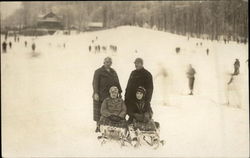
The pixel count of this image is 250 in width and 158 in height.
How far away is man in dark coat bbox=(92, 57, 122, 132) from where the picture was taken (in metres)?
2.56

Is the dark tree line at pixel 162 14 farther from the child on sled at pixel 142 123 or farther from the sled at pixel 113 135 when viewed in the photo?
the sled at pixel 113 135

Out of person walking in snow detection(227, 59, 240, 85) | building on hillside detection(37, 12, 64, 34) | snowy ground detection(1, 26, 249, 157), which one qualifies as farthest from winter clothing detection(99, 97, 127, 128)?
person walking in snow detection(227, 59, 240, 85)

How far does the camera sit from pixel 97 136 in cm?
258

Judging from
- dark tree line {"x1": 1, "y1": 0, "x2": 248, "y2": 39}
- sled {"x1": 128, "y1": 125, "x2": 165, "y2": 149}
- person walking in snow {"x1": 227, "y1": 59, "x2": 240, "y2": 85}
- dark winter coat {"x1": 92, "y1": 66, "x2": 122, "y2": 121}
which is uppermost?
dark tree line {"x1": 1, "y1": 0, "x2": 248, "y2": 39}

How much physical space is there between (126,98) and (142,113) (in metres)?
0.15

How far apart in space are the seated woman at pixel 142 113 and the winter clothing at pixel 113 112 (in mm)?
61

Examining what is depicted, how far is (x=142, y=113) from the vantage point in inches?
101

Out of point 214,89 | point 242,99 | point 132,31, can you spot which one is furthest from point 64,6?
point 242,99

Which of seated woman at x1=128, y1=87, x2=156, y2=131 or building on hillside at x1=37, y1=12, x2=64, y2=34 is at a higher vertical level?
building on hillside at x1=37, y1=12, x2=64, y2=34

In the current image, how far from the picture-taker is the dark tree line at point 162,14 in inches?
98.7

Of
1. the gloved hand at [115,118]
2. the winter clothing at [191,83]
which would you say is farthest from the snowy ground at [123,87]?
the gloved hand at [115,118]

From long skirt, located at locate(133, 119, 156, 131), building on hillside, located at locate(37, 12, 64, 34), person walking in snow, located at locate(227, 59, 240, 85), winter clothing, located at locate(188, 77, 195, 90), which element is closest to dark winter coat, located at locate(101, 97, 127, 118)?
long skirt, located at locate(133, 119, 156, 131)

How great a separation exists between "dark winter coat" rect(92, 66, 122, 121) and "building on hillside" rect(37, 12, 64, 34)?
0.41 metres

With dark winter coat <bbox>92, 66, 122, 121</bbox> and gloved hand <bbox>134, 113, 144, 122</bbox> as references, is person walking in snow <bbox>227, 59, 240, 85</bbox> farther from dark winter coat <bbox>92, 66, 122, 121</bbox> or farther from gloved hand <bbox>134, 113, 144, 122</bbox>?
dark winter coat <bbox>92, 66, 122, 121</bbox>
